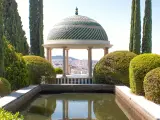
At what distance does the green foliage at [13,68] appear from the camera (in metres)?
15.8

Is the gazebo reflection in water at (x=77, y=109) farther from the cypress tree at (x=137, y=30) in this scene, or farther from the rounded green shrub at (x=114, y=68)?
the cypress tree at (x=137, y=30)

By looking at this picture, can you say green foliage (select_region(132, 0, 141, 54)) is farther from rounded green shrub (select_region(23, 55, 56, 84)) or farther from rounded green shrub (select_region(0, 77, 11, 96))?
rounded green shrub (select_region(0, 77, 11, 96))

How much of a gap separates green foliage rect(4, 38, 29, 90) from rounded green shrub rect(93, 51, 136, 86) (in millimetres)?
5651

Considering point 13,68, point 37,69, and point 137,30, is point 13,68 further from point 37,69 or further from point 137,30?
point 137,30

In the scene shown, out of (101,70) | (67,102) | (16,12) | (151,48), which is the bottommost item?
(67,102)

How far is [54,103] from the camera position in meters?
15.0

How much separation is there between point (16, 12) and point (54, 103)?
10442mm

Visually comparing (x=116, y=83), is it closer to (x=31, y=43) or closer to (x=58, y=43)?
(x=58, y=43)

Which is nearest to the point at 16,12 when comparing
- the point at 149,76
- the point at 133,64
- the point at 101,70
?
the point at 101,70

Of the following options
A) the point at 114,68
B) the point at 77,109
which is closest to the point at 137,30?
the point at 114,68

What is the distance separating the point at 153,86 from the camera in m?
11.2

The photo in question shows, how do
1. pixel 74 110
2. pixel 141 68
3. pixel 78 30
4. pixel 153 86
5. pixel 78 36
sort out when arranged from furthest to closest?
pixel 78 30 < pixel 78 36 < pixel 141 68 < pixel 74 110 < pixel 153 86

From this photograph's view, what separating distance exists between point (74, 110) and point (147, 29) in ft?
42.3

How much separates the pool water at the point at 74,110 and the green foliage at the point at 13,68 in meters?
1.82
